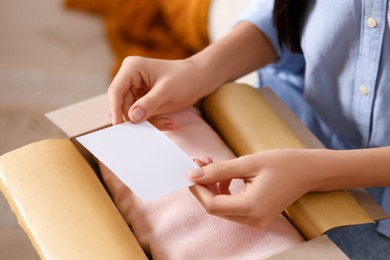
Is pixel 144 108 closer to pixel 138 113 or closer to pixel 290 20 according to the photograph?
pixel 138 113

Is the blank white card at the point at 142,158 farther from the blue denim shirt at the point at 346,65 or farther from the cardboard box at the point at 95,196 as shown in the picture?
the blue denim shirt at the point at 346,65

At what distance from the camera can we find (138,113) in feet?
2.35

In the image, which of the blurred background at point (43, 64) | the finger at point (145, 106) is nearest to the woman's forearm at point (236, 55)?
the finger at point (145, 106)

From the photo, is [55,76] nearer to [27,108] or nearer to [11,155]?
[27,108]

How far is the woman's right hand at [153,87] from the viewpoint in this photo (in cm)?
74

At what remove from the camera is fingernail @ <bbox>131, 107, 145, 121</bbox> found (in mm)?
709

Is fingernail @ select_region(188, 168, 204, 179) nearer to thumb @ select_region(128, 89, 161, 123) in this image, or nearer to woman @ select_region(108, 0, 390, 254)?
woman @ select_region(108, 0, 390, 254)

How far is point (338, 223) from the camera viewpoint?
25.0 inches

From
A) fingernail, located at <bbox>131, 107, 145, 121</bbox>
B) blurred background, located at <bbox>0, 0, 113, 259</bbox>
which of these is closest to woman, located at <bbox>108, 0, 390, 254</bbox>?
fingernail, located at <bbox>131, 107, 145, 121</bbox>

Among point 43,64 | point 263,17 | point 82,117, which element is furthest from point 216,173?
point 43,64

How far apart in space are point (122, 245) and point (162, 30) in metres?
1.03

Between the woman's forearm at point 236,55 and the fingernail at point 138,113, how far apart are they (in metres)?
0.14

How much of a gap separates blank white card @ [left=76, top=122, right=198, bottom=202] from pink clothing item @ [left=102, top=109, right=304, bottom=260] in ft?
0.21

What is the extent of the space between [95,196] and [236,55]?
347 mm
